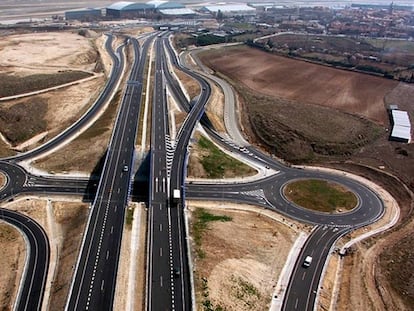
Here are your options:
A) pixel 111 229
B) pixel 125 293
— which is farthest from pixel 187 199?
pixel 125 293

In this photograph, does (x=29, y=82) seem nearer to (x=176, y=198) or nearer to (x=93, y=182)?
(x=93, y=182)

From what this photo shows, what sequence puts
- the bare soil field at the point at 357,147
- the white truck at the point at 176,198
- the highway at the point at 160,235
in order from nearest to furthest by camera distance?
1. the highway at the point at 160,235
2. the bare soil field at the point at 357,147
3. the white truck at the point at 176,198

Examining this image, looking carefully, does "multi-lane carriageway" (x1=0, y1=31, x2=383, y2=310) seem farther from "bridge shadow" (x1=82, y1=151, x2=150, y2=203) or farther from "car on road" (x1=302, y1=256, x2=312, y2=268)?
"bridge shadow" (x1=82, y1=151, x2=150, y2=203)

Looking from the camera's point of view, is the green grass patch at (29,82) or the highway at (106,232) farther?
the green grass patch at (29,82)

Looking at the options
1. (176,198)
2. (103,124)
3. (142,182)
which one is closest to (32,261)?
(176,198)

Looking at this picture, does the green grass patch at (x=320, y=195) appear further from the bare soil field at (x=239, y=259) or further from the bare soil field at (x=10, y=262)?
the bare soil field at (x=10, y=262)

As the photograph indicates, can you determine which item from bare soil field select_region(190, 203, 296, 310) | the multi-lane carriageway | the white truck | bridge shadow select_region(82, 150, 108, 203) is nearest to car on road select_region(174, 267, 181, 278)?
the multi-lane carriageway

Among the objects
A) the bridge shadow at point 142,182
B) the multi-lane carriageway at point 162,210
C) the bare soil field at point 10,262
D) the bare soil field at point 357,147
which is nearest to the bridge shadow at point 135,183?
the bridge shadow at point 142,182
